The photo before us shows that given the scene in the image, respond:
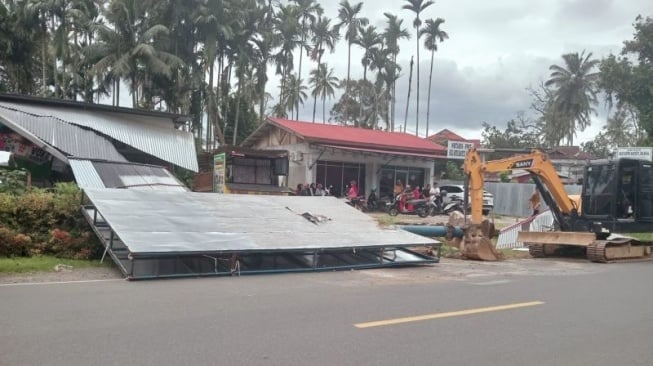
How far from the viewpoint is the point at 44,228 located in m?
11.6

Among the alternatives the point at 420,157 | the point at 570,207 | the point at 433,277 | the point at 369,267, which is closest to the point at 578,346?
the point at 433,277

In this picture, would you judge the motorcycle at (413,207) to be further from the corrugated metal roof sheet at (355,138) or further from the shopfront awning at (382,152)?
the corrugated metal roof sheet at (355,138)

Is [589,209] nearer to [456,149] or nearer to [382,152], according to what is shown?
[456,149]

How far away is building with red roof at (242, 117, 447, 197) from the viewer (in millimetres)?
30906

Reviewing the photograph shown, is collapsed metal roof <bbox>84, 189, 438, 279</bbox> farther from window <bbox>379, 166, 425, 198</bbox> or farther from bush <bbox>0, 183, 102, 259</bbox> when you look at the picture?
window <bbox>379, 166, 425, 198</bbox>

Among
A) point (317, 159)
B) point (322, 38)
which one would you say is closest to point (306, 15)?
point (322, 38)

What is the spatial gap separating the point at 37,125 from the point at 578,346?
1949 centimetres

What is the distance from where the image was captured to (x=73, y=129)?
2084cm

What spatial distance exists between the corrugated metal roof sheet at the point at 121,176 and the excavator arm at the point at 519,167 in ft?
27.3

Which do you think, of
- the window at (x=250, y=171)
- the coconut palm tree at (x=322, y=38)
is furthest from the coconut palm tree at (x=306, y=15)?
the window at (x=250, y=171)

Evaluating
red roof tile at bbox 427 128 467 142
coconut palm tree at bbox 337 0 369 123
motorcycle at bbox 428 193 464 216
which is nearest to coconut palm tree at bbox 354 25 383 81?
coconut palm tree at bbox 337 0 369 123

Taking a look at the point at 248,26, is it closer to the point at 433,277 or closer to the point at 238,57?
the point at 238,57

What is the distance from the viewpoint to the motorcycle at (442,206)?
28188 millimetres

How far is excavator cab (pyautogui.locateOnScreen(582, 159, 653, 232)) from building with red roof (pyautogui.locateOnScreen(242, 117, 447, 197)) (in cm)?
1561
